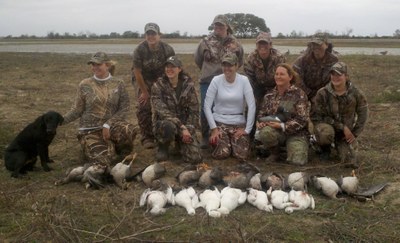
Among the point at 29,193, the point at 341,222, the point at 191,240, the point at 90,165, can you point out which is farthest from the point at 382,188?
the point at 29,193

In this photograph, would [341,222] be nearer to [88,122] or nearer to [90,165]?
[90,165]

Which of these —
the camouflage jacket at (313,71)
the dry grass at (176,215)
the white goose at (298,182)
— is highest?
the camouflage jacket at (313,71)

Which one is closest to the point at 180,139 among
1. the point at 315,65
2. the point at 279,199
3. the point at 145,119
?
the point at 145,119

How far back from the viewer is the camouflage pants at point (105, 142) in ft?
20.9

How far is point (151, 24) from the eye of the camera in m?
6.95

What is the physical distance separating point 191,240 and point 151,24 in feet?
12.7

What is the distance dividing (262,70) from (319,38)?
995 mm

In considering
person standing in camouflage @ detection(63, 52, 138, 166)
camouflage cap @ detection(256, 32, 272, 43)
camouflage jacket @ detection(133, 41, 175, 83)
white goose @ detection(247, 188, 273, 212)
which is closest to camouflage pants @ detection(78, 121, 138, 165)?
person standing in camouflage @ detection(63, 52, 138, 166)

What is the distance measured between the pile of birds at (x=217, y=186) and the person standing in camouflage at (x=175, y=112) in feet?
2.12

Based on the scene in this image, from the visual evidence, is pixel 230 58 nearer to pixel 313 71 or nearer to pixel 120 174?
pixel 313 71

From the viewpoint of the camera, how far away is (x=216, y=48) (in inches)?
283

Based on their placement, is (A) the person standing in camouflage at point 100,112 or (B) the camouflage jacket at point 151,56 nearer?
(A) the person standing in camouflage at point 100,112

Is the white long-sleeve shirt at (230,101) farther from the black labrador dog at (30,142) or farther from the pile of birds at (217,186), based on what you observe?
the black labrador dog at (30,142)

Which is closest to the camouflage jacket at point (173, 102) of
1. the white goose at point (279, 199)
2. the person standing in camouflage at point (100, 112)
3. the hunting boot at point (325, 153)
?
the person standing in camouflage at point (100, 112)
